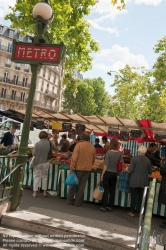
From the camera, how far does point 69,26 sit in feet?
58.0

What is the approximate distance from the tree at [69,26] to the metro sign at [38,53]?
11040 mm

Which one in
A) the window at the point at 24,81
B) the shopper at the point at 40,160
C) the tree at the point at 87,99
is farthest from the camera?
the tree at the point at 87,99

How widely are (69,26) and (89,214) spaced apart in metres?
14.9

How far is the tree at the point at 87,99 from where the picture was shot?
2219 inches

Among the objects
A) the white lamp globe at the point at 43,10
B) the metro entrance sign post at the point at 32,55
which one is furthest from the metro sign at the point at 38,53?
the white lamp globe at the point at 43,10

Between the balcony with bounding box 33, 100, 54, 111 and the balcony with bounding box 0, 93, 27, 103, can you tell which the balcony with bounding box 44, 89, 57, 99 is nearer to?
the balcony with bounding box 33, 100, 54, 111

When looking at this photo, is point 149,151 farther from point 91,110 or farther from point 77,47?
point 91,110

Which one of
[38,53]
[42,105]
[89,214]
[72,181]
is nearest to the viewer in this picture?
[38,53]

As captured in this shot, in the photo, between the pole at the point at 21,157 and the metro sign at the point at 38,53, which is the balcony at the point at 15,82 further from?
the pole at the point at 21,157

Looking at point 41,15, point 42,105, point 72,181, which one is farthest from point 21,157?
point 42,105

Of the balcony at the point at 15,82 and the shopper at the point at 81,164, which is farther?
the balcony at the point at 15,82

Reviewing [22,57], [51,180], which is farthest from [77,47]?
[22,57]

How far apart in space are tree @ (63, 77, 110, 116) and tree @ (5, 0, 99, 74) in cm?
3474

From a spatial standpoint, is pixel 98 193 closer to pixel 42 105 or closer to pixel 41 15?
pixel 41 15
